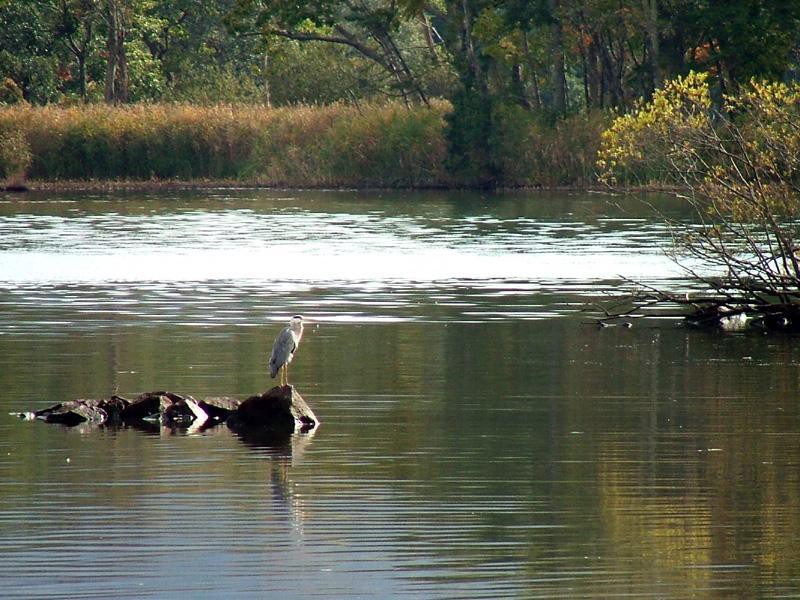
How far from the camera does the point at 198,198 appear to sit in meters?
54.3

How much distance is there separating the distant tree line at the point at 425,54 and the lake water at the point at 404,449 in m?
28.0

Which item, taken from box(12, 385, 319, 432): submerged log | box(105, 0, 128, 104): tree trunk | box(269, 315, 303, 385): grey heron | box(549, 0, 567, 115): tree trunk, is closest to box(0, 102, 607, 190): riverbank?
box(549, 0, 567, 115): tree trunk

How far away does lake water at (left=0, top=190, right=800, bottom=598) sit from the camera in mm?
9172

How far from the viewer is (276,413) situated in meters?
13.6

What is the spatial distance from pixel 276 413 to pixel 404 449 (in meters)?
1.31

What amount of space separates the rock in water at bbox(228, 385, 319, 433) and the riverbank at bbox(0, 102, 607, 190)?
4260 centimetres

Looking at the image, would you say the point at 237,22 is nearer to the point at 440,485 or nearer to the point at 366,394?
the point at 366,394

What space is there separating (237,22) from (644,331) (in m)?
45.1

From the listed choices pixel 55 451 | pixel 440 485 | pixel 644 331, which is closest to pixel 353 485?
pixel 440 485

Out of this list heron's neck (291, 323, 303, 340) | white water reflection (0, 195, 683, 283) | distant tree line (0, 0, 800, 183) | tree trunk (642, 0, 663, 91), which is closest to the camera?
heron's neck (291, 323, 303, 340)

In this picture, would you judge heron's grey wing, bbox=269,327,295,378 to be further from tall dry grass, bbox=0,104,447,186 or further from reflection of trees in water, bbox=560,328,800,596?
tall dry grass, bbox=0,104,447,186

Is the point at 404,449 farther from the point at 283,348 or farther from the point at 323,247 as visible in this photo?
the point at 323,247

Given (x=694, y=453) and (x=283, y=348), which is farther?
(x=283, y=348)

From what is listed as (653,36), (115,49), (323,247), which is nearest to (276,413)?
(323,247)
